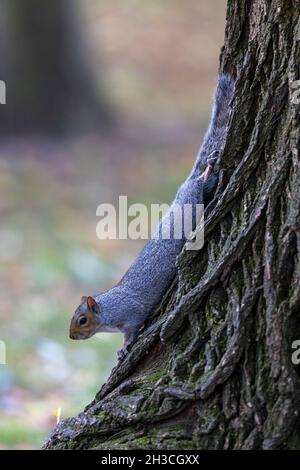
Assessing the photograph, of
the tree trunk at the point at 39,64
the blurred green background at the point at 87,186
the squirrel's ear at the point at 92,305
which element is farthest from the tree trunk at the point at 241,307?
the tree trunk at the point at 39,64

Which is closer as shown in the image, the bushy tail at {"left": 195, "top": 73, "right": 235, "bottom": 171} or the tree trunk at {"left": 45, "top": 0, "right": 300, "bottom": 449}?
the tree trunk at {"left": 45, "top": 0, "right": 300, "bottom": 449}

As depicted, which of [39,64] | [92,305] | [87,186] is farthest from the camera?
[39,64]

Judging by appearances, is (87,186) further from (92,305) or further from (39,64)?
(92,305)

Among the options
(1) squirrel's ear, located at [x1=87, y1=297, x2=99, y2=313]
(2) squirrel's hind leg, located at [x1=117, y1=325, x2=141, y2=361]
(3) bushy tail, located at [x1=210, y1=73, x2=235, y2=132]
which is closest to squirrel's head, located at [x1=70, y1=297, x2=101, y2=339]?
(1) squirrel's ear, located at [x1=87, y1=297, x2=99, y2=313]

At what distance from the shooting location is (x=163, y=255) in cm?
274

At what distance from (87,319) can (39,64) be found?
5.76 metres

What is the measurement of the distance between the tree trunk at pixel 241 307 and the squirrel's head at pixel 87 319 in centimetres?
60

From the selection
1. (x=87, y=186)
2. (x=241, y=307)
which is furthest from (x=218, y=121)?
(x=87, y=186)

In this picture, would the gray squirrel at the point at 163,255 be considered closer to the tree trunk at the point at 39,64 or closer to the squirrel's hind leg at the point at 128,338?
the squirrel's hind leg at the point at 128,338

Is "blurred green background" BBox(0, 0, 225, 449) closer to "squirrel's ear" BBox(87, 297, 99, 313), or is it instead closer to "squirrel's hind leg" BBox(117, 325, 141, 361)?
"squirrel's ear" BBox(87, 297, 99, 313)

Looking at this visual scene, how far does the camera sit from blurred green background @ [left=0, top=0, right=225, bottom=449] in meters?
4.48

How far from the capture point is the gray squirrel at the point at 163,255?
8.46ft

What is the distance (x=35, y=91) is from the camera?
8422mm

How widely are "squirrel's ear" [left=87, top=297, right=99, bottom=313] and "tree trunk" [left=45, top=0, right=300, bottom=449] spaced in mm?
595
